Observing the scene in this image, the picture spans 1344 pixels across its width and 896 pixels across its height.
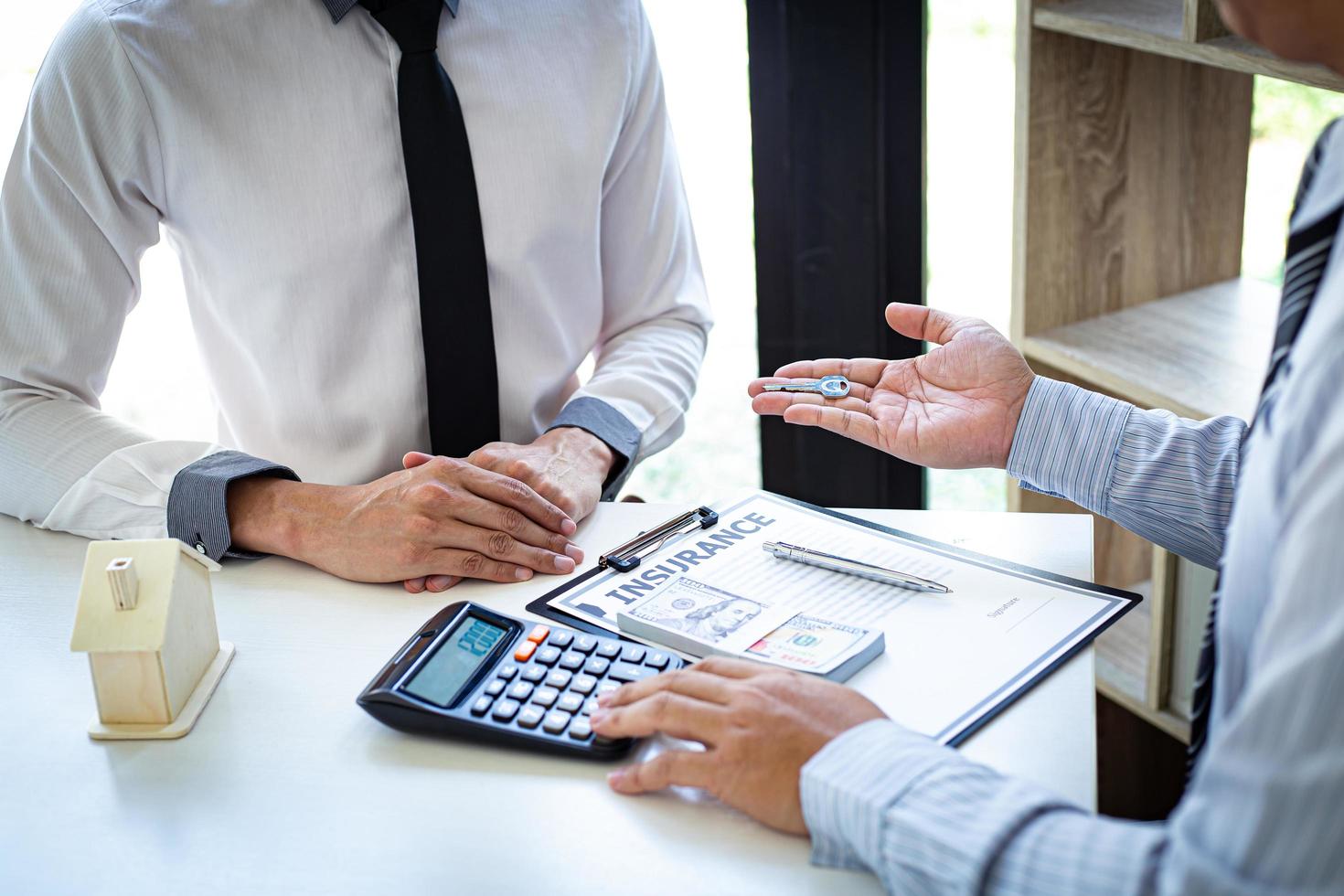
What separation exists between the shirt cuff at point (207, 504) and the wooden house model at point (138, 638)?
8.4 inches

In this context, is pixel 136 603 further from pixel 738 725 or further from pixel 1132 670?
pixel 1132 670

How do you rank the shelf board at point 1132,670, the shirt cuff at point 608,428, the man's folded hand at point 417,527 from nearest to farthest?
the man's folded hand at point 417,527, the shirt cuff at point 608,428, the shelf board at point 1132,670

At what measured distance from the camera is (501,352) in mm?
1506

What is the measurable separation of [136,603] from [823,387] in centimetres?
69

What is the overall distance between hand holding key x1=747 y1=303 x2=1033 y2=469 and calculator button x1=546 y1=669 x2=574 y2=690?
1.22ft

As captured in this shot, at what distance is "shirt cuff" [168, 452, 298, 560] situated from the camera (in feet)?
3.97

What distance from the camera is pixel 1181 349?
186 centimetres

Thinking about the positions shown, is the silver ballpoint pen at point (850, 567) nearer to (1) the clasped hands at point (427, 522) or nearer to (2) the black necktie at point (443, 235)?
(1) the clasped hands at point (427, 522)

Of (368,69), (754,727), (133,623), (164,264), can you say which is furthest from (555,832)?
(164,264)

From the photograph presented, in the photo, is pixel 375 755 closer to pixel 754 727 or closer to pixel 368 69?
pixel 754 727

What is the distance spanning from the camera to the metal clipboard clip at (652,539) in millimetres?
1165

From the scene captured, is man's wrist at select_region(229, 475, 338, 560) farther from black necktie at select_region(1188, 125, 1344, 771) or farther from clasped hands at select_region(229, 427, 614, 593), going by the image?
black necktie at select_region(1188, 125, 1344, 771)

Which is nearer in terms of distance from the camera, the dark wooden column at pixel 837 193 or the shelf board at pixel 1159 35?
the shelf board at pixel 1159 35

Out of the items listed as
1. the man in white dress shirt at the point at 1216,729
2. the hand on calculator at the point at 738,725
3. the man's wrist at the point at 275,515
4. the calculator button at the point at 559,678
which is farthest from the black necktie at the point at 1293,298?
the man's wrist at the point at 275,515
